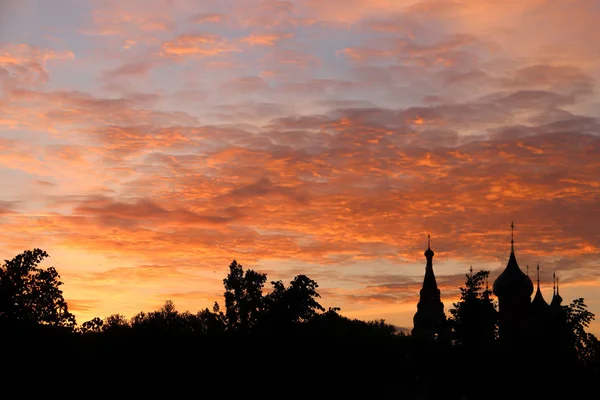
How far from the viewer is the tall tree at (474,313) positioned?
106438 millimetres

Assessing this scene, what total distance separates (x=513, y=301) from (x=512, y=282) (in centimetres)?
262

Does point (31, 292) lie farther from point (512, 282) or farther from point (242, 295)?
point (512, 282)

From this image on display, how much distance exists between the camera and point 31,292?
235 feet

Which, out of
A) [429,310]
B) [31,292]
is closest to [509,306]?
[429,310]

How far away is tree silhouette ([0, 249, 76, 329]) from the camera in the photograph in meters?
69.5

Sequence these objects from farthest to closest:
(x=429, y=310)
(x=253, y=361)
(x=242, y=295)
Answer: (x=429, y=310) → (x=242, y=295) → (x=253, y=361)

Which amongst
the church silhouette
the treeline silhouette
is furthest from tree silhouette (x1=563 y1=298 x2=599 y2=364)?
the treeline silhouette

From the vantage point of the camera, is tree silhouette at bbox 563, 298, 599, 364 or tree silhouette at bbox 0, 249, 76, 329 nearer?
tree silhouette at bbox 0, 249, 76, 329

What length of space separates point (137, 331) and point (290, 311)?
119 feet

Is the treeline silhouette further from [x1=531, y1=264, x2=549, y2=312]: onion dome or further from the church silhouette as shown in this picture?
[x1=531, y1=264, x2=549, y2=312]: onion dome

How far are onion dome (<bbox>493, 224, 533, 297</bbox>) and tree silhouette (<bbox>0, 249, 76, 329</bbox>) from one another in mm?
70682

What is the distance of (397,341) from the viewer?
62.6 meters

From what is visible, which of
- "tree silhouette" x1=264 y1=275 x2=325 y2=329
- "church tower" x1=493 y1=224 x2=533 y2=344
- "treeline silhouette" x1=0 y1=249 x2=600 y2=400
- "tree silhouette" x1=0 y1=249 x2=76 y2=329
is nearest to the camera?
"treeline silhouette" x1=0 y1=249 x2=600 y2=400

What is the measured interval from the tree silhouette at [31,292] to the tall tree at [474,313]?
49.7m
